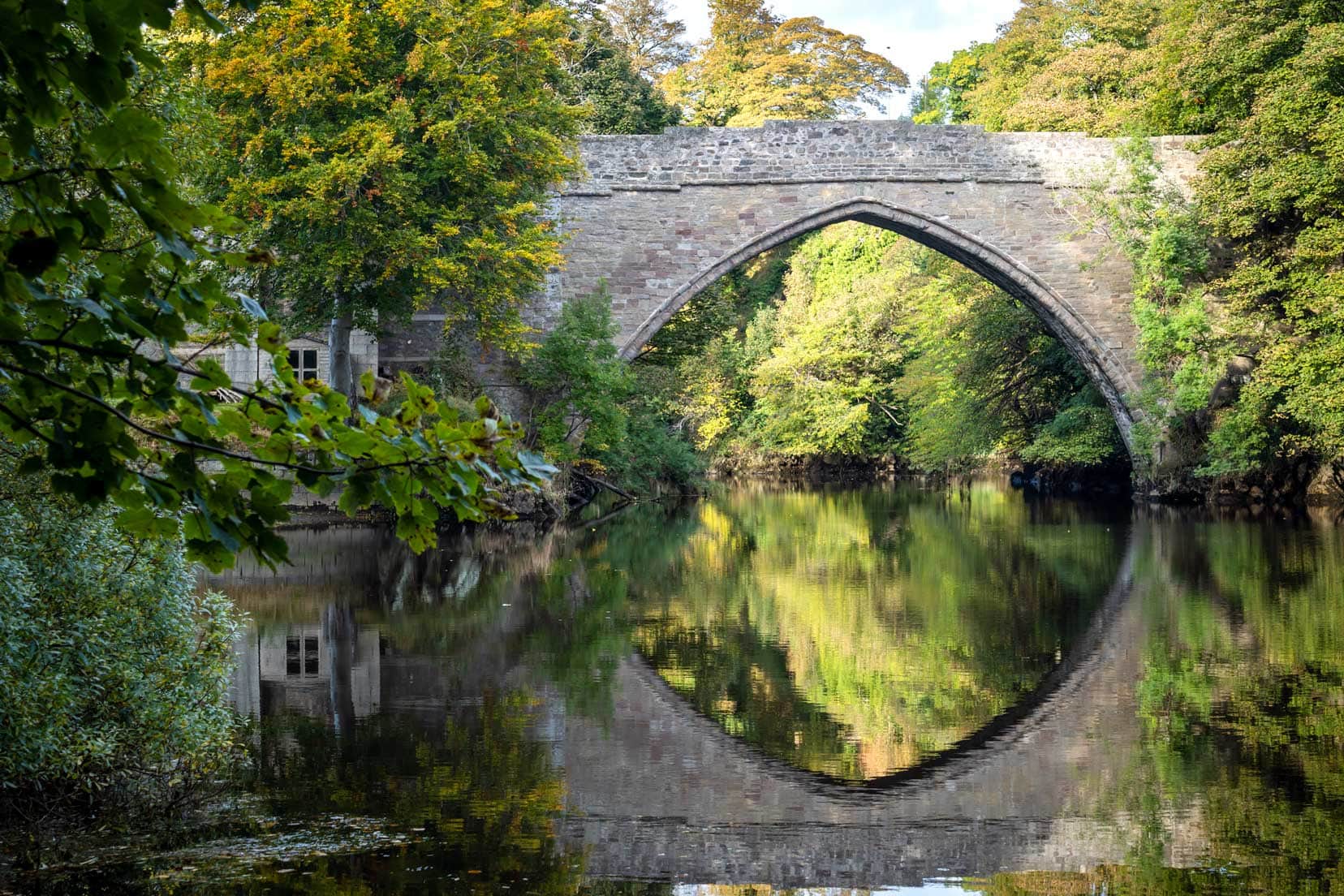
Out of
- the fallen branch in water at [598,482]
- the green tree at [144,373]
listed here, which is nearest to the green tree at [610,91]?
the fallen branch in water at [598,482]

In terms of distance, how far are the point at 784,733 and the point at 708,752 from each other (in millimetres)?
518

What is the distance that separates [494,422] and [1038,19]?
31840 mm

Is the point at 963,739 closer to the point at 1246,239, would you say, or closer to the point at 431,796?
the point at 431,796

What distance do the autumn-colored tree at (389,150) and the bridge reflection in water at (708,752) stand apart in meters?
6.14

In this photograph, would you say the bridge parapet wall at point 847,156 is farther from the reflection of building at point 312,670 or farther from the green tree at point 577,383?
the reflection of building at point 312,670

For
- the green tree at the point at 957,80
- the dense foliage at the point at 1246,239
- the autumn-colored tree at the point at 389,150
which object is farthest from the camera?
the green tree at the point at 957,80

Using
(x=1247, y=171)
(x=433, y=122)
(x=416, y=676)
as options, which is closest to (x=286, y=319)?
(x=433, y=122)

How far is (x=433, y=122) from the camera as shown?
17109mm

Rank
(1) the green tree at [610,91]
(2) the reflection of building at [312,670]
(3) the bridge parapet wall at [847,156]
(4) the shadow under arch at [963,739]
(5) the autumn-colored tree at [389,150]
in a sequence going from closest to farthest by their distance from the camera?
(4) the shadow under arch at [963,739] < (2) the reflection of building at [312,670] < (5) the autumn-colored tree at [389,150] < (3) the bridge parapet wall at [847,156] < (1) the green tree at [610,91]

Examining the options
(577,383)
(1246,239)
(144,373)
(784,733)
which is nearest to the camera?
(144,373)

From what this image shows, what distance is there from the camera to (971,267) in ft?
73.6

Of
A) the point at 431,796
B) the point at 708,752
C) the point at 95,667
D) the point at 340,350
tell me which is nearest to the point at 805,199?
the point at 340,350

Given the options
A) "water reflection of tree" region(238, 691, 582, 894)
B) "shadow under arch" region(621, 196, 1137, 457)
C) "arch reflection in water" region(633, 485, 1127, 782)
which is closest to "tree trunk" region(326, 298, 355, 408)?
"shadow under arch" region(621, 196, 1137, 457)

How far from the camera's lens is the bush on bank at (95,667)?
186 inches
